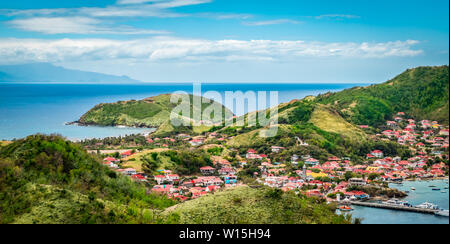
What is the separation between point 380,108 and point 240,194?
40.0 metres

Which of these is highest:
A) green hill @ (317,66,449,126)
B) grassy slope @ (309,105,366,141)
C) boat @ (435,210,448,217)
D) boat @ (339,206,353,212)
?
green hill @ (317,66,449,126)

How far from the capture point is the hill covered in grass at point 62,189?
9.29m

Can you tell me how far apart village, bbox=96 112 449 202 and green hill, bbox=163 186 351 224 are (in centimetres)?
607

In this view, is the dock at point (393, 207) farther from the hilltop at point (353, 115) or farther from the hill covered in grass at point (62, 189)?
the hilltop at point (353, 115)

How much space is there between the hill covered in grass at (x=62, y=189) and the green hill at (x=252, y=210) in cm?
95

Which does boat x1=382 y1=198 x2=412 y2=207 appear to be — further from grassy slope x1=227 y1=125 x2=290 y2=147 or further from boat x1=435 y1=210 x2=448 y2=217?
grassy slope x1=227 y1=125 x2=290 y2=147

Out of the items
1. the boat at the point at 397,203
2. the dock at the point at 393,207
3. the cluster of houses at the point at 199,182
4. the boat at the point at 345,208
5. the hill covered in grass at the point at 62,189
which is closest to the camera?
the hill covered in grass at the point at 62,189

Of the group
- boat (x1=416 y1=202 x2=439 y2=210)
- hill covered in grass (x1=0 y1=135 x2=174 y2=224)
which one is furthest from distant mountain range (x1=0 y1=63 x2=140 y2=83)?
boat (x1=416 y1=202 x2=439 y2=210)

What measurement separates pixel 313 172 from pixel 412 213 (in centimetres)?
859

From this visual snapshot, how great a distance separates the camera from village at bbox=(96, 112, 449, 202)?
68.5 feet

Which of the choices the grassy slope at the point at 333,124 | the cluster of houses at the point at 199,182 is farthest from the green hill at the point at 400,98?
the cluster of houses at the point at 199,182

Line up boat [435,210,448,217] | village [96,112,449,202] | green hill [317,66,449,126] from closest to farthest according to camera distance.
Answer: boat [435,210,448,217] → village [96,112,449,202] → green hill [317,66,449,126]
